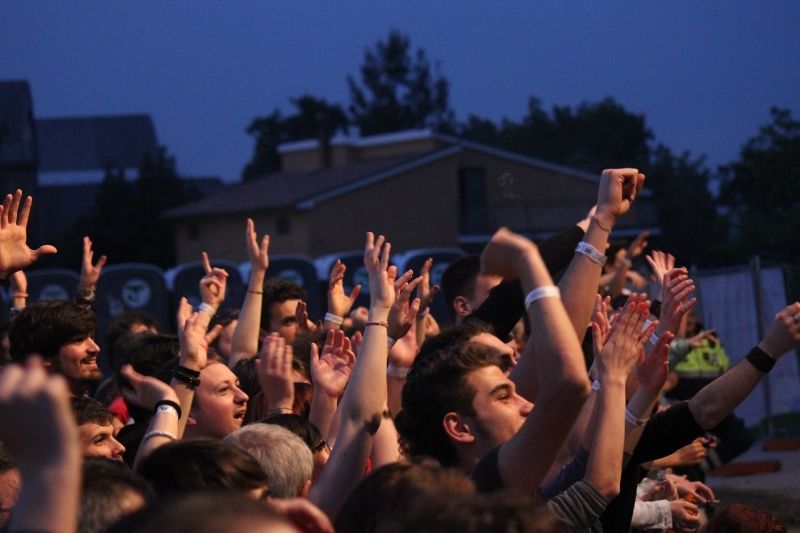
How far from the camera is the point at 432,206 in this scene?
51156mm

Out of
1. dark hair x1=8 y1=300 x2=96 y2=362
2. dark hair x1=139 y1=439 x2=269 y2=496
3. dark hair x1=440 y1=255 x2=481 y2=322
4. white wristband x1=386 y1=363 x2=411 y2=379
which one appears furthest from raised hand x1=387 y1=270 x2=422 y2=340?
dark hair x1=139 y1=439 x2=269 y2=496

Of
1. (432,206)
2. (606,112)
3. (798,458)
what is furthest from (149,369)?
(606,112)

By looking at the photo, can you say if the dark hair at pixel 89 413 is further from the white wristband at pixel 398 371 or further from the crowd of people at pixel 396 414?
the white wristband at pixel 398 371

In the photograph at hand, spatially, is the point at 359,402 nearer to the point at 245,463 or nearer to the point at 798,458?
the point at 245,463

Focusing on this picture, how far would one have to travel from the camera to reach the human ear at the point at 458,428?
4.08m

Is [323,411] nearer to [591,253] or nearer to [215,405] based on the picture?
[215,405]

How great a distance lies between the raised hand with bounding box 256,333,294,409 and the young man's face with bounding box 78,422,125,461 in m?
0.59

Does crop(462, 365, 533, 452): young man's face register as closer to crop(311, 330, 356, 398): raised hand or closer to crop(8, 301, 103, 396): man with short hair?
crop(311, 330, 356, 398): raised hand

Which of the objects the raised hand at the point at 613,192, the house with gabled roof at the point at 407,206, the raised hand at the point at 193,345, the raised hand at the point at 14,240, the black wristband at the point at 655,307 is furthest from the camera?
the house with gabled roof at the point at 407,206

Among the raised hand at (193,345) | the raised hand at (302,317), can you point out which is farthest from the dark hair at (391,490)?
the raised hand at (302,317)

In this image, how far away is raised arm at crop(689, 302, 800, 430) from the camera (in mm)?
4734

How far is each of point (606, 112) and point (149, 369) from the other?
74.2 meters

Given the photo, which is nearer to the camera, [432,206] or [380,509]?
[380,509]

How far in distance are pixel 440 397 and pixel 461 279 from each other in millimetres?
2454
